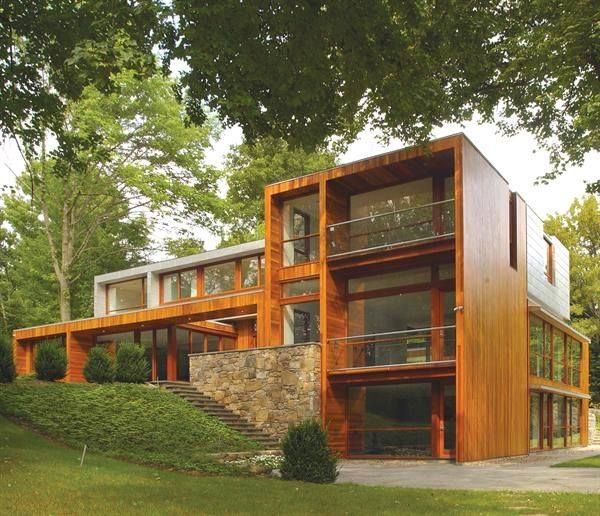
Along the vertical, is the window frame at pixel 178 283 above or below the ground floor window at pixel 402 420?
above

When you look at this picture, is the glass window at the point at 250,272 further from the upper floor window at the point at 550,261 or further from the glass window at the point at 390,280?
the upper floor window at the point at 550,261

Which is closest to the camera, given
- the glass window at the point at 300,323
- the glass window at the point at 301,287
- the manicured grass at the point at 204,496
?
the manicured grass at the point at 204,496

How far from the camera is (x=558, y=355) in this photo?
84.8ft

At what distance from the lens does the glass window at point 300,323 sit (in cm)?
2105

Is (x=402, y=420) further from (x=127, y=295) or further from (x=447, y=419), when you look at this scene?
(x=127, y=295)

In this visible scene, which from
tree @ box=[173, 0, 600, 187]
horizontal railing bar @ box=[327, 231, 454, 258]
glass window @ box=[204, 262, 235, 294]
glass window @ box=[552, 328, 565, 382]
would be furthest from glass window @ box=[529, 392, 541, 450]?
glass window @ box=[204, 262, 235, 294]

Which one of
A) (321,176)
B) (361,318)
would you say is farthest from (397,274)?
(321,176)

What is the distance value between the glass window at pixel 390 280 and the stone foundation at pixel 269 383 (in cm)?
214

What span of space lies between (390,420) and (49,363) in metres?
9.52

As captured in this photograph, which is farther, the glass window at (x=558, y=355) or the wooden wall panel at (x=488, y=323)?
the glass window at (x=558, y=355)

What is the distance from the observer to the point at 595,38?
13.5 meters

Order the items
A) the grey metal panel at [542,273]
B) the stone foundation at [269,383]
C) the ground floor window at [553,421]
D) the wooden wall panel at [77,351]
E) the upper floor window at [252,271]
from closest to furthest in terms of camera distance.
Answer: the stone foundation at [269,383], the grey metal panel at [542,273], the ground floor window at [553,421], the upper floor window at [252,271], the wooden wall panel at [77,351]

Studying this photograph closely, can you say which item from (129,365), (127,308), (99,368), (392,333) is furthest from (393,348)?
(127,308)

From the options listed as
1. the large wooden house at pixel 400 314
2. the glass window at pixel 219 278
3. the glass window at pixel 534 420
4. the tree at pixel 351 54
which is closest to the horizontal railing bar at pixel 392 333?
the large wooden house at pixel 400 314
